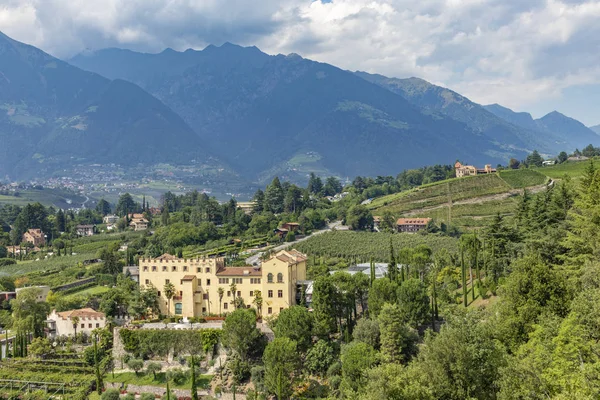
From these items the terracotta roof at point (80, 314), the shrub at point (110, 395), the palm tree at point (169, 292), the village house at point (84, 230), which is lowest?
the shrub at point (110, 395)

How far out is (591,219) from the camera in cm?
4050

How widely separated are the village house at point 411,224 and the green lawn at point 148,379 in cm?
6898

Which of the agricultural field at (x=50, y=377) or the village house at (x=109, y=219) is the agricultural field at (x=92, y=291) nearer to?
the agricultural field at (x=50, y=377)

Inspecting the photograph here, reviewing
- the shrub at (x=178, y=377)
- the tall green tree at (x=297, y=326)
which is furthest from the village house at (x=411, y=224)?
the shrub at (x=178, y=377)

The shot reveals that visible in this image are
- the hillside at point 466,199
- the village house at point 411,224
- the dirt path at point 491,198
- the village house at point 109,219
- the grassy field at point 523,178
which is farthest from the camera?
the village house at point 109,219

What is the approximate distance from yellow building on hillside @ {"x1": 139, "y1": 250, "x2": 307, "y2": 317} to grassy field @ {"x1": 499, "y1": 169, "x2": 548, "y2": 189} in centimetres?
8252

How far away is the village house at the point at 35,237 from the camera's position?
13150cm

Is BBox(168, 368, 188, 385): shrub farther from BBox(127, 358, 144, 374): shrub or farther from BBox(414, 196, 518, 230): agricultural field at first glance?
BBox(414, 196, 518, 230): agricultural field

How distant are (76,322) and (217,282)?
A: 1590 centimetres

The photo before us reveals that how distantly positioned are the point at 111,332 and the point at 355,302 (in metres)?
26.0

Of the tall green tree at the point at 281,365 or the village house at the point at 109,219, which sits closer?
the tall green tree at the point at 281,365

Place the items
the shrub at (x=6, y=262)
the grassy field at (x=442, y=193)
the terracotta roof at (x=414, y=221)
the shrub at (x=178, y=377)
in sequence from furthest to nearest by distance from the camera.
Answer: the grassy field at (x=442, y=193) < the terracotta roof at (x=414, y=221) < the shrub at (x=6, y=262) < the shrub at (x=178, y=377)

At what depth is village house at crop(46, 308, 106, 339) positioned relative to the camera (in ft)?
198

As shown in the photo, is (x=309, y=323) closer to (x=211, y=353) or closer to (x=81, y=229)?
(x=211, y=353)
